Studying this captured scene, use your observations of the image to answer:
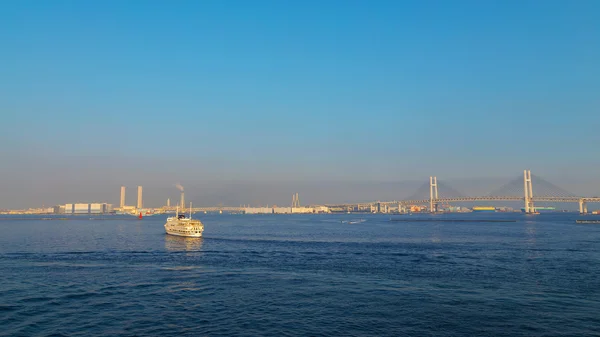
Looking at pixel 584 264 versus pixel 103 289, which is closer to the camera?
pixel 103 289

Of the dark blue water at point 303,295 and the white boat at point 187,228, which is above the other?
the white boat at point 187,228

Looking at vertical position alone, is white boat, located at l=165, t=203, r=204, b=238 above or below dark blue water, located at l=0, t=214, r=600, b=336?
above

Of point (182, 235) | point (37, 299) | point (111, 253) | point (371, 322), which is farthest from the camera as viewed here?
point (182, 235)

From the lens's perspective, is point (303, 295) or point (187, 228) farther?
point (187, 228)

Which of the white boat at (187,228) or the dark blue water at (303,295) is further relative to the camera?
the white boat at (187,228)

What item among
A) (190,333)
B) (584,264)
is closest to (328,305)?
(190,333)

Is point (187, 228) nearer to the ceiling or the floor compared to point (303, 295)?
nearer to the ceiling

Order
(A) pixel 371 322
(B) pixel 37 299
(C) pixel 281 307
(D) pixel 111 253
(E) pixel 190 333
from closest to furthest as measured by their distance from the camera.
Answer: (E) pixel 190 333 < (A) pixel 371 322 < (C) pixel 281 307 < (B) pixel 37 299 < (D) pixel 111 253

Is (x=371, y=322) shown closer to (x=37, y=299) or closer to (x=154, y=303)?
(x=154, y=303)

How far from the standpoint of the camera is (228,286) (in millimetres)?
26188

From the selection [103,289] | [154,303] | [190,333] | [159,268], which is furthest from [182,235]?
[190,333]

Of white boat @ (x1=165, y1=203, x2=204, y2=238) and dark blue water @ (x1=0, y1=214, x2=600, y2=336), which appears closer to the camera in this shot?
dark blue water @ (x1=0, y1=214, x2=600, y2=336)

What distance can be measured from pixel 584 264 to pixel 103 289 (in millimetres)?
37775

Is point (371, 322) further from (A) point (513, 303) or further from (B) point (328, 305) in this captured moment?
(A) point (513, 303)
